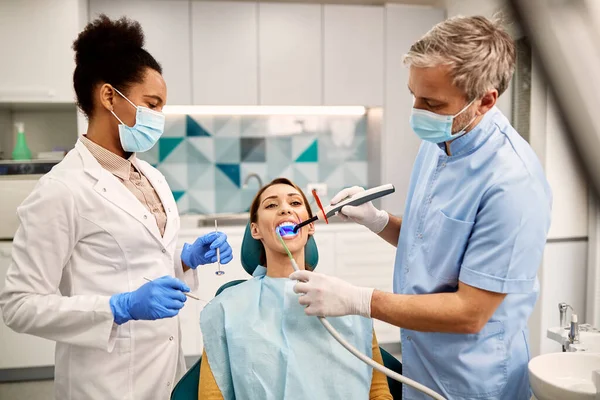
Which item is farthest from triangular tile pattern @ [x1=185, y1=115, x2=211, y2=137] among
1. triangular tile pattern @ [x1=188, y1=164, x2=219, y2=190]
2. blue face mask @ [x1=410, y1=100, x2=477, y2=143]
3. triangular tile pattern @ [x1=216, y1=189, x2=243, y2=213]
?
blue face mask @ [x1=410, y1=100, x2=477, y2=143]

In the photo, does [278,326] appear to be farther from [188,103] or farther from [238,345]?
[188,103]

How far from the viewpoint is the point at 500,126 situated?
3.72ft

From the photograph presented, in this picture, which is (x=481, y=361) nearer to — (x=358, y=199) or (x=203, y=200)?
(x=358, y=199)

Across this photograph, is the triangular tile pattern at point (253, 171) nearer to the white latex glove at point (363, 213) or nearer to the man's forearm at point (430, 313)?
the white latex glove at point (363, 213)

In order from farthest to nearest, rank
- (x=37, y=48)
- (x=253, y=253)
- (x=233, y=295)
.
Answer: (x=37, y=48) → (x=253, y=253) → (x=233, y=295)

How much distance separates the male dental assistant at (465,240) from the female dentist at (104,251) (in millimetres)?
463

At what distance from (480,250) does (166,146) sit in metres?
2.97

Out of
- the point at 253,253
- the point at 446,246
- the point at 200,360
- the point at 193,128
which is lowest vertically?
the point at 200,360

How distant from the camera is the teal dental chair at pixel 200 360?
1298 millimetres

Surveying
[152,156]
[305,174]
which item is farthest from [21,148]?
[305,174]

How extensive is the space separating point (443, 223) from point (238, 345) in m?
0.67

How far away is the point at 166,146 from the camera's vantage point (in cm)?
359

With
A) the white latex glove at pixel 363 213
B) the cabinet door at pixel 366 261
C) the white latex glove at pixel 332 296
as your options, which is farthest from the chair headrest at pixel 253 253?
the cabinet door at pixel 366 261

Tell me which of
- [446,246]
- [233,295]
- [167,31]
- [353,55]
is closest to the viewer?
[446,246]
